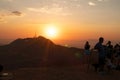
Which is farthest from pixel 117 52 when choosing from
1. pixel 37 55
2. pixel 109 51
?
pixel 37 55

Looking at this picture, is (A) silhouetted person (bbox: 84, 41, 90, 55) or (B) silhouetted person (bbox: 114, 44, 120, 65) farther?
(B) silhouetted person (bbox: 114, 44, 120, 65)

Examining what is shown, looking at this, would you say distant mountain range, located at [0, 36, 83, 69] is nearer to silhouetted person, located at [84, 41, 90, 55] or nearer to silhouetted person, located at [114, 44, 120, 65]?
silhouetted person, located at [114, 44, 120, 65]

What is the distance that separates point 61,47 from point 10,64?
13.2 m

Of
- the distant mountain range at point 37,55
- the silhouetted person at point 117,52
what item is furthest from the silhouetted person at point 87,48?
the distant mountain range at point 37,55

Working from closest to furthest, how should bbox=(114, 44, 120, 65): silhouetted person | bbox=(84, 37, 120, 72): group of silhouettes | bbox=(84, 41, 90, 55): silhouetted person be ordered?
bbox=(84, 37, 120, 72): group of silhouettes, bbox=(84, 41, 90, 55): silhouetted person, bbox=(114, 44, 120, 65): silhouetted person

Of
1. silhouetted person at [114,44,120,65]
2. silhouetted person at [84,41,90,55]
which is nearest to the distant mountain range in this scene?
silhouetted person at [114,44,120,65]

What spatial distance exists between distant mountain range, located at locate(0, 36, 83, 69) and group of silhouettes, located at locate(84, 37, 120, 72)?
441 inches

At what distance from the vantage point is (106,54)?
21.8m

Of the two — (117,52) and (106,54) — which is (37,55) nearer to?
(117,52)

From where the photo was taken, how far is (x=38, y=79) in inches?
731

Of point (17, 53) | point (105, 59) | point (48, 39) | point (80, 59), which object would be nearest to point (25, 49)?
point (17, 53)

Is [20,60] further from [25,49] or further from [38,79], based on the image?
[38,79]

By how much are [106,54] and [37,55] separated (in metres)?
20.0

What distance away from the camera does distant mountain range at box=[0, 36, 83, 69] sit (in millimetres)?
35219
